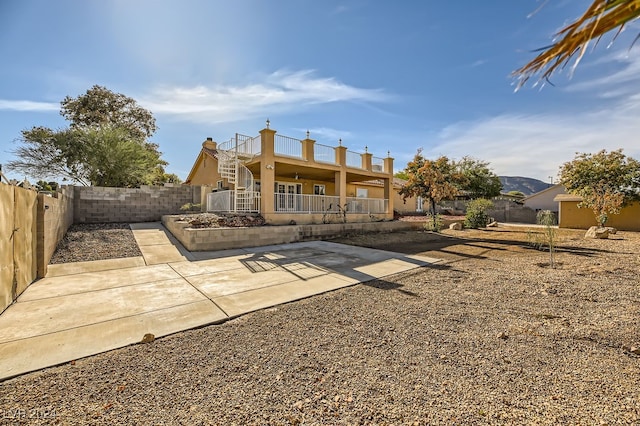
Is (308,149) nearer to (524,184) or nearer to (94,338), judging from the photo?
(94,338)

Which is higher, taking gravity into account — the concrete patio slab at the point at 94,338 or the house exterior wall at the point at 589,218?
the house exterior wall at the point at 589,218

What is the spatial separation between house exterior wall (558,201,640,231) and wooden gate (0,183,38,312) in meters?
23.4

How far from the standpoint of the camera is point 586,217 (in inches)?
620

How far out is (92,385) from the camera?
2.35 metres

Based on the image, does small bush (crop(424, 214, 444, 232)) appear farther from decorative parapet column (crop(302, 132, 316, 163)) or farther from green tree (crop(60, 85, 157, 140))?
green tree (crop(60, 85, 157, 140))

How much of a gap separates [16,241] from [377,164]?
15.3 metres

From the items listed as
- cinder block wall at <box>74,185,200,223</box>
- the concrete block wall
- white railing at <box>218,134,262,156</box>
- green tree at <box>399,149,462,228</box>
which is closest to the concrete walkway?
the concrete block wall

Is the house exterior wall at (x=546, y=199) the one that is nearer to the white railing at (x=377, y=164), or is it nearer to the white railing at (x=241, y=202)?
the white railing at (x=377, y=164)

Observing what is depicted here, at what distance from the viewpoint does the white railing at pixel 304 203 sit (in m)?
12.4

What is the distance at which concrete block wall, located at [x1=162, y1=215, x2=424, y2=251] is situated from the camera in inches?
336

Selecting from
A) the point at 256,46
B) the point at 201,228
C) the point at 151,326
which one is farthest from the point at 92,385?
the point at 256,46

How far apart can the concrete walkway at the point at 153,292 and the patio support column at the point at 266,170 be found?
10.9 feet

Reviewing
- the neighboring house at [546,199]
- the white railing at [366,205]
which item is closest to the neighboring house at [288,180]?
the white railing at [366,205]

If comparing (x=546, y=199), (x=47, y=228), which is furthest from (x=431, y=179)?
(x=546, y=199)
